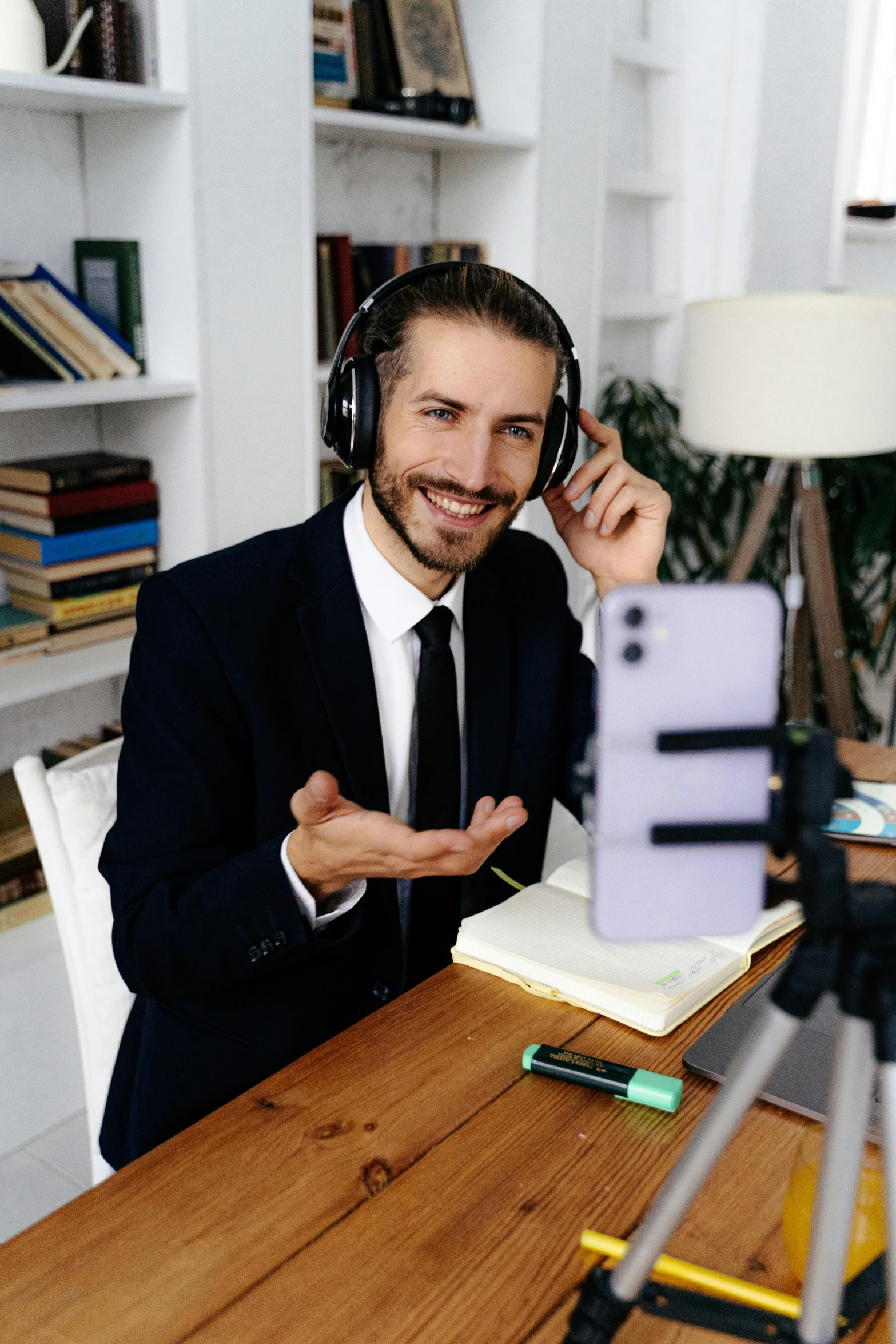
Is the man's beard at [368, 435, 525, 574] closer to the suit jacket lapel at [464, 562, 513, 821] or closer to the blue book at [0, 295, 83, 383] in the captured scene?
the suit jacket lapel at [464, 562, 513, 821]

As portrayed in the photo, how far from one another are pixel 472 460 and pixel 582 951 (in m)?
0.56

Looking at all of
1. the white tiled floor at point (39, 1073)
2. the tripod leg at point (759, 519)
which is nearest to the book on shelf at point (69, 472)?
the white tiled floor at point (39, 1073)

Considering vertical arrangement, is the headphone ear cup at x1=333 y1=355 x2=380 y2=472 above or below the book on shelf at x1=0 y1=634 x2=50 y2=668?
above

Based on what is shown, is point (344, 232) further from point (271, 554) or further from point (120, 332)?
point (271, 554)

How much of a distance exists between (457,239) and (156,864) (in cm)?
221

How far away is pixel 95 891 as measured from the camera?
128cm

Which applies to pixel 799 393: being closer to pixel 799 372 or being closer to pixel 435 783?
pixel 799 372

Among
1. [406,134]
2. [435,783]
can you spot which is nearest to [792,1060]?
[435,783]

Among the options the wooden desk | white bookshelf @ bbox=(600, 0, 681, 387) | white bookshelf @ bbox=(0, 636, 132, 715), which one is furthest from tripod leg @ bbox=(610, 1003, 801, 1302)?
white bookshelf @ bbox=(600, 0, 681, 387)

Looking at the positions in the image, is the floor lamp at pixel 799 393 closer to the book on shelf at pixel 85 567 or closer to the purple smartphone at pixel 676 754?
the book on shelf at pixel 85 567

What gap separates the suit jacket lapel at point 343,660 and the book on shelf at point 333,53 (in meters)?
1.54

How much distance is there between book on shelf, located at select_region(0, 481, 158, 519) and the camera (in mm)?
2053

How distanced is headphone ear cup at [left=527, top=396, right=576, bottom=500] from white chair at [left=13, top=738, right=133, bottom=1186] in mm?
599

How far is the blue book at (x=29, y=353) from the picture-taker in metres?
1.95
